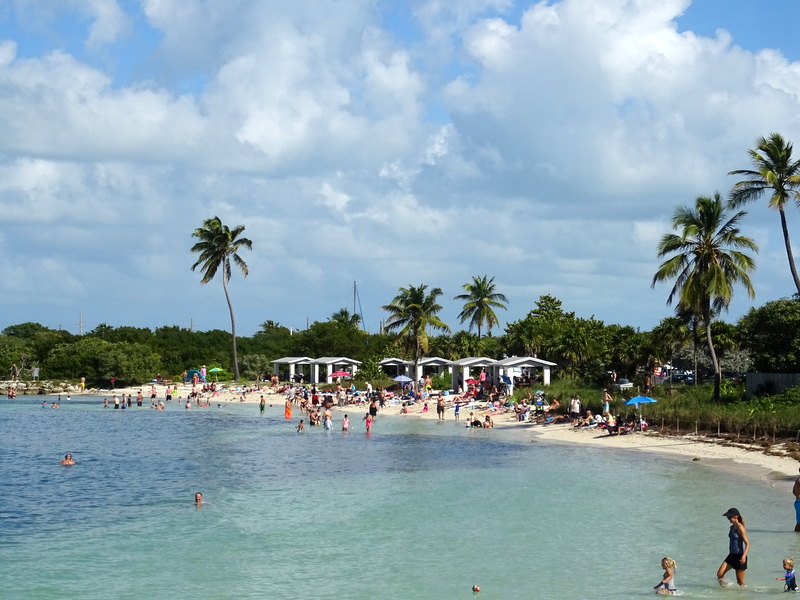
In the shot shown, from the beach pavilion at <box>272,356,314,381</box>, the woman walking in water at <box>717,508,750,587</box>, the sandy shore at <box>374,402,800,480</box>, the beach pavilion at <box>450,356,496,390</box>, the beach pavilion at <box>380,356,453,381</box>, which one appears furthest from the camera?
the beach pavilion at <box>272,356,314,381</box>

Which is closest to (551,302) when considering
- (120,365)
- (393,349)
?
(393,349)

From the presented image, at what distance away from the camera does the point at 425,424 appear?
51344 mm

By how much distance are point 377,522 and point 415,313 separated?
1753 inches

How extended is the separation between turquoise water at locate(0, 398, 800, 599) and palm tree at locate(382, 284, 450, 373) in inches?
1033

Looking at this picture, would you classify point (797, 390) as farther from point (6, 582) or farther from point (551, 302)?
point (551, 302)

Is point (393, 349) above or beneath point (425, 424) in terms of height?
above

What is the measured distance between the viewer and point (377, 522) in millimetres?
23109

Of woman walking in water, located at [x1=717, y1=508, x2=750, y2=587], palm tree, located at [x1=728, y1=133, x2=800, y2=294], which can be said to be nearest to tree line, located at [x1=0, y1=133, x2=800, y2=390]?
palm tree, located at [x1=728, y1=133, x2=800, y2=294]

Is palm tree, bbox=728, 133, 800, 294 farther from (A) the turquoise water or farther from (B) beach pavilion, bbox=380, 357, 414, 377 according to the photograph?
(B) beach pavilion, bbox=380, 357, 414, 377

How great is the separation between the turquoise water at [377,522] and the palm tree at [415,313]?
86.1ft

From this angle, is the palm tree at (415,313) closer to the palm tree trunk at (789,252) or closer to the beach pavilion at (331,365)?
the beach pavilion at (331,365)

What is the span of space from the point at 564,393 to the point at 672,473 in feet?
60.5

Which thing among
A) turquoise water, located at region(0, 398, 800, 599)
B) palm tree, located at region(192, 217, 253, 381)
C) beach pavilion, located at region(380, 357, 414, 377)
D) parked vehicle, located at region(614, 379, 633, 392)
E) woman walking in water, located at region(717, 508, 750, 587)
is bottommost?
turquoise water, located at region(0, 398, 800, 599)

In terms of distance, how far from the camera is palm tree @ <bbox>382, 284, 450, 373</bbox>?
66.9 m
